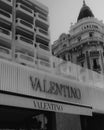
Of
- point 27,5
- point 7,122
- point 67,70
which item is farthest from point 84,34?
point 7,122

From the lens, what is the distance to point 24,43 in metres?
29.7

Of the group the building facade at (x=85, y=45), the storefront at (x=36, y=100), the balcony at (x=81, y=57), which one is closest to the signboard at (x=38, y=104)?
the storefront at (x=36, y=100)

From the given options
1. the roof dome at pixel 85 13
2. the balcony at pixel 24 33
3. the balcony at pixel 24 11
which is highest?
the roof dome at pixel 85 13

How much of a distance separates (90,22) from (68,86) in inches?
1606

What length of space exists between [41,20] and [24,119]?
82.0ft

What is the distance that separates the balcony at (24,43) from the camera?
95.7 ft

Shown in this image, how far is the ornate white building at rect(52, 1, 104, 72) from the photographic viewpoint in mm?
47769

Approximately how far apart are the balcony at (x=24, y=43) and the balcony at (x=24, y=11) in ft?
10.9

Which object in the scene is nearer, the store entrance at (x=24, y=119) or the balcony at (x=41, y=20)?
the store entrance at (x=24, y=119)

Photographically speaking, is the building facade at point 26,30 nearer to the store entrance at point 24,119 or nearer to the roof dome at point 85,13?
the store entrance at point 24,119

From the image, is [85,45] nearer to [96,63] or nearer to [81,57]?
[81,57]

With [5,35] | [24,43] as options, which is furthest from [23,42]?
[5,35]

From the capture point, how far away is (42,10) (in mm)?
34000

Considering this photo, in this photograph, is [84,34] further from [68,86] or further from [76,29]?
[68,86]
